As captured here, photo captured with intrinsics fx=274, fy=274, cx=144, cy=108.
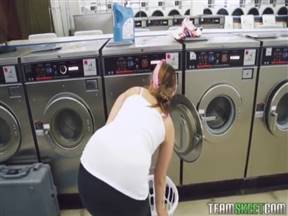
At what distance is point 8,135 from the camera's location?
2145 millimetres

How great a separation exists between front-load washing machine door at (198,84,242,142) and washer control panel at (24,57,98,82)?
85cm

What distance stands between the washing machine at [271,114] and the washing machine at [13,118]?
5.69 ft

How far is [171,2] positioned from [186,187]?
5.18 meters

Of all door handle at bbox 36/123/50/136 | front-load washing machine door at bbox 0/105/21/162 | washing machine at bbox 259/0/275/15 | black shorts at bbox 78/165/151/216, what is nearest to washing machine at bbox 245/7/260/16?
washing machine at bbox 259/0/275/15

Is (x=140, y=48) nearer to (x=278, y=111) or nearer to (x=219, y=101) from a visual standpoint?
(x=219, y=101)

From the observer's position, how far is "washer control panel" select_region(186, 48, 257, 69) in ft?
6.40

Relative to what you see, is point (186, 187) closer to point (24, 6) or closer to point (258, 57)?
point (258, 57)

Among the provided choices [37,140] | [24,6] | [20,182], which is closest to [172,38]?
[37,140]

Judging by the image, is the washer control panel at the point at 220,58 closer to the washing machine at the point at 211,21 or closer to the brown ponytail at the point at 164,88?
the brown ponytail at the point at 164,88

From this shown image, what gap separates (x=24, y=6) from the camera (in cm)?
304

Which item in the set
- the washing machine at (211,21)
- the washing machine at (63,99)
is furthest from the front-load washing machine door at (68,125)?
the washing machine at (211,21)

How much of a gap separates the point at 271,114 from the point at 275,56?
44 cm

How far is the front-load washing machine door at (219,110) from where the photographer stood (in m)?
2.03

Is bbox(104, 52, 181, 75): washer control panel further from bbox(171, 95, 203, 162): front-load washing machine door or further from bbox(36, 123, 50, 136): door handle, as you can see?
bbox(36, 123, 50, 136): door handle
